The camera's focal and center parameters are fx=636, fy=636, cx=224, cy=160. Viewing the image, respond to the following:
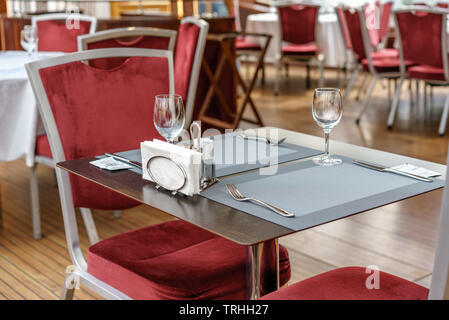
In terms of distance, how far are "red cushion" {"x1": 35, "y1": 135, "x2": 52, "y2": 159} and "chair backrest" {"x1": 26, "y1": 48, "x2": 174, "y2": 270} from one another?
0.82 metres

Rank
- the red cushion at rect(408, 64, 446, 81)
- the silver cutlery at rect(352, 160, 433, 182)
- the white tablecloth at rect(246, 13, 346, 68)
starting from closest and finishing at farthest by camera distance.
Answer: the silver cutlery at rect(352, 160, 433, 182) → the red cushion at rect(408, 64, 446, 81) → the white tablecloth at rect(246, 13, 346, 68)

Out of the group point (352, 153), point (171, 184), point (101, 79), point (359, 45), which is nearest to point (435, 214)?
point (352, 153)

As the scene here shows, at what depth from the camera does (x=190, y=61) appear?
3.17 metres

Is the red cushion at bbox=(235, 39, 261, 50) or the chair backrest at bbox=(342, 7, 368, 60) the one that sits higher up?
the chair backrest at bbox=(342, 7, 368, 60)

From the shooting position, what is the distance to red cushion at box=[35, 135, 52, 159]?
270cm

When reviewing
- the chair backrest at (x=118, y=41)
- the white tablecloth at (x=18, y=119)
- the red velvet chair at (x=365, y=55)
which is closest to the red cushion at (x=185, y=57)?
the chair backrest at (x=118, y=41)

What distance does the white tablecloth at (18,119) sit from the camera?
2.71m

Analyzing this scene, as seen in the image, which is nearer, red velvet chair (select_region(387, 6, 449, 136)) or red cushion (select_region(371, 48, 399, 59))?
red velvet chair (select_region(387, 6, 449, 136))

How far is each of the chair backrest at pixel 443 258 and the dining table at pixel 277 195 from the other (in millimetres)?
226

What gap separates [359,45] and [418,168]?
4157 mm

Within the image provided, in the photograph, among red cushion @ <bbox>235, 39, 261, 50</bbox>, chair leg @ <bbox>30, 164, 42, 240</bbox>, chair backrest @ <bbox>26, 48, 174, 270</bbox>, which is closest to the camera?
chair backrest @ <bbox>26, 48, 174, 270</bbox>

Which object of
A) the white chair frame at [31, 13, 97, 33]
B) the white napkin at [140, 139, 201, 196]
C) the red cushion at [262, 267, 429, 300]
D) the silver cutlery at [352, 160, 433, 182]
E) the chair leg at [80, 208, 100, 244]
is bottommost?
the chair leg at [80, 208, 100, 244]

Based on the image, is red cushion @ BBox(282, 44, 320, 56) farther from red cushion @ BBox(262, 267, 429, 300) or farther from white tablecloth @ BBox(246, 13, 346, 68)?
red cushion @ BBox(262, 267, 429, 300)

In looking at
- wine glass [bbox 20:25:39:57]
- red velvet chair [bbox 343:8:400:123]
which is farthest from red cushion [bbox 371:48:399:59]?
wine glass [bbox 20:25:39:57]
